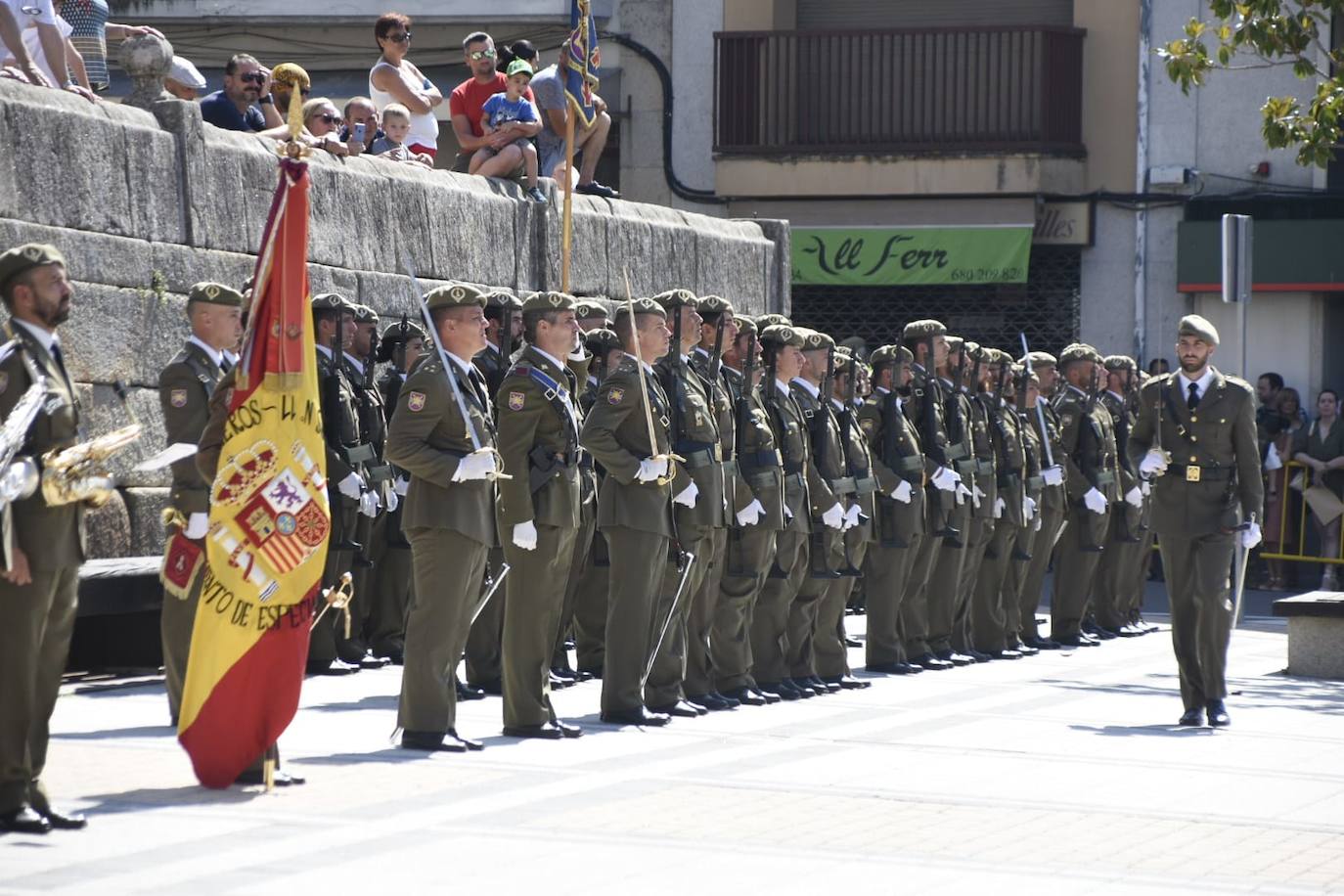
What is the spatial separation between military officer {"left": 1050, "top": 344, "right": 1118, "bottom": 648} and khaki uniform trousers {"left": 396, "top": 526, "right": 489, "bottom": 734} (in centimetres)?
759

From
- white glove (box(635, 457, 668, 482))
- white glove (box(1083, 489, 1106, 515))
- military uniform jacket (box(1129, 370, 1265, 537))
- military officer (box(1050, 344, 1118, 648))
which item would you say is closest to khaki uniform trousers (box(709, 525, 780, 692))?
white glove (box(635, 457, 668, 482))

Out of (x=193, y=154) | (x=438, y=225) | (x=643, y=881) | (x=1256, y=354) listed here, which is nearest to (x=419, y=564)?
(x=643, y=881)

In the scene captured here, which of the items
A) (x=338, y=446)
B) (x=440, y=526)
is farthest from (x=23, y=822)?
(x=338, y=446)

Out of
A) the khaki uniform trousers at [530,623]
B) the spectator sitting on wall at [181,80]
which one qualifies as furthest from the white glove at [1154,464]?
the spectator sitting on wall at [181,80]

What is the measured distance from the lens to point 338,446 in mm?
12469

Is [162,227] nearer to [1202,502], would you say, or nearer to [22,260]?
[22,260]

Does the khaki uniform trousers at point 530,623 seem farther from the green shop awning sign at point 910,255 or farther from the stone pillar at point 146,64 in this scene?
the green shop awning sign at point 910,255

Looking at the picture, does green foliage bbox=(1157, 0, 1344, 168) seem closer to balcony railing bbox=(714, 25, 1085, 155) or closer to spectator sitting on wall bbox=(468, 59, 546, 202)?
spectator sitting on wall bbox=(468, 59, 546, 202)

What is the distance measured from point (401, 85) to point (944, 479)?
15.8 feet

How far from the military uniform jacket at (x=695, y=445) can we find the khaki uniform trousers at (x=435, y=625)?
1785 mm

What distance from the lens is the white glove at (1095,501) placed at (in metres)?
16.1

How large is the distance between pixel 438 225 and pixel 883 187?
416 inches

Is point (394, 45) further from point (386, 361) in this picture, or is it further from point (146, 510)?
point (146, 510)

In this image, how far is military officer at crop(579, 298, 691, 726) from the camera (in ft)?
34.8
